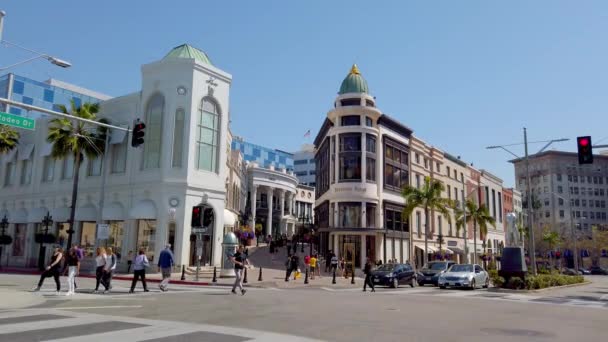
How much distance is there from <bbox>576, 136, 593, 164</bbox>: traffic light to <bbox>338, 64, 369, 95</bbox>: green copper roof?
30.1m

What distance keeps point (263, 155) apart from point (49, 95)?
5534 cm

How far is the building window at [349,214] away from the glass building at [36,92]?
122 ft

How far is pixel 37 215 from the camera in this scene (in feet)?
131

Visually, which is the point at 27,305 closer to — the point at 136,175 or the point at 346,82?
the point at 136,175

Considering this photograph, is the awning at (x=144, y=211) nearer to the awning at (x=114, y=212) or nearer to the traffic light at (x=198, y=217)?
the awning at (x=114, y=212)

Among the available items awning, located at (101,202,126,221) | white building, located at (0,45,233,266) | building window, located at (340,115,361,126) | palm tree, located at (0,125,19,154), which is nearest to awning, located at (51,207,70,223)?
white building, located at (0,45,233,266)

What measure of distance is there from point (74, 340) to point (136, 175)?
26.3 m

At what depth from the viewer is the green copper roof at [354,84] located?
47812 mm

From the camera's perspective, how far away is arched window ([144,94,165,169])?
3278cm

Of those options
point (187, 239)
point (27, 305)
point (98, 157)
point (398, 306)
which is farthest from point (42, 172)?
point (398, 306)

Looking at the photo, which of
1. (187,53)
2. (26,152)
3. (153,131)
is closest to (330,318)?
(153,131)

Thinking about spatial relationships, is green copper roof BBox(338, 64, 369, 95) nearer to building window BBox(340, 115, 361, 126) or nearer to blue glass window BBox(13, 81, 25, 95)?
building window BBox(340, 115, 361, 126)

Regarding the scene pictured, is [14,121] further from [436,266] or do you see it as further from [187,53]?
[436,266]

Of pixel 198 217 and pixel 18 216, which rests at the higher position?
pixel 18 216
